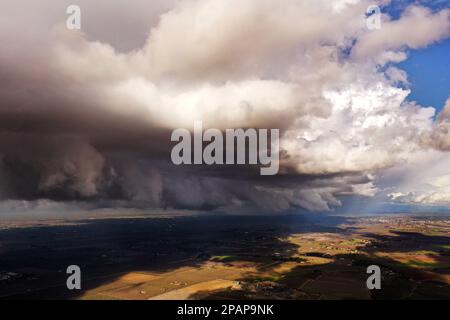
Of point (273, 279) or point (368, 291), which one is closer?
point (368, 291)
